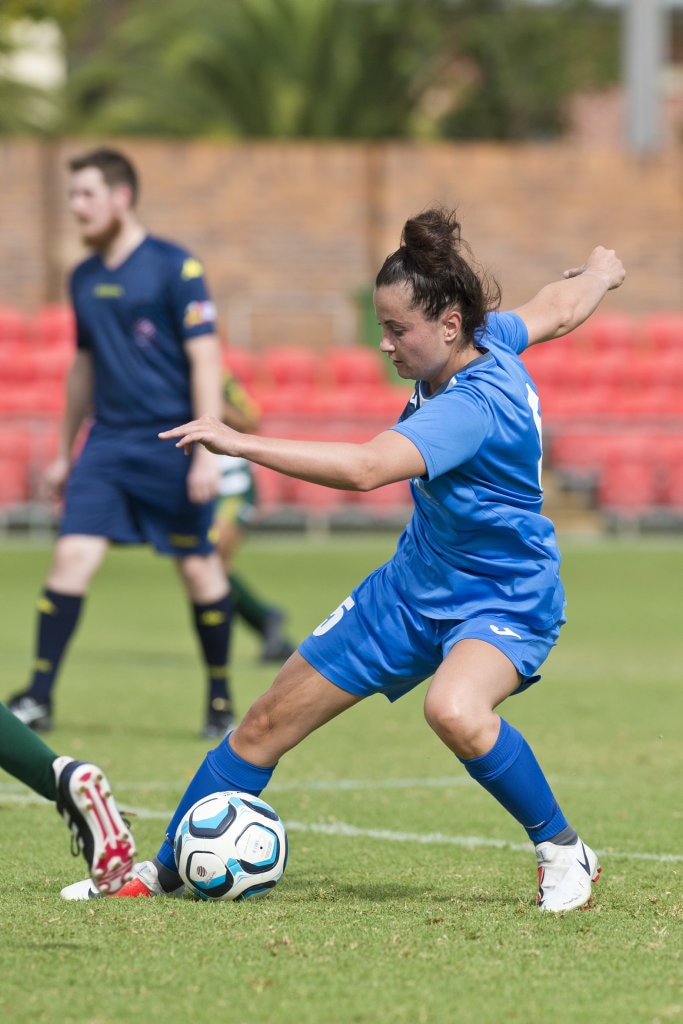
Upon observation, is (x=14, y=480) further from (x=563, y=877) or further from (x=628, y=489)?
(x=563, y=877)

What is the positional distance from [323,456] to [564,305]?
4.50ft

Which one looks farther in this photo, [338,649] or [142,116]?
[142,116]

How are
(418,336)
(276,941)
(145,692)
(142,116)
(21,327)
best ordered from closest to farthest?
(276,941), (418,336), (145,692), (21,327), (142,116)

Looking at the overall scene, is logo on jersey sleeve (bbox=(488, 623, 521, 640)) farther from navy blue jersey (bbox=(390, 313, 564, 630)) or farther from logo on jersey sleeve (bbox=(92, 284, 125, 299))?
logo on jersey sleeve (bbox=(92, 284, 125, 299))

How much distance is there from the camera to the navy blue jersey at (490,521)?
4.31 metres

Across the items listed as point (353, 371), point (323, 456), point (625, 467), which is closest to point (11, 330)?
point (353, 371)

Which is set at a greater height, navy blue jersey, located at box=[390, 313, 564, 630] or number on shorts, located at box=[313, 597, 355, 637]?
navy blue jersey, located at box=[390, 313, 564, 630]

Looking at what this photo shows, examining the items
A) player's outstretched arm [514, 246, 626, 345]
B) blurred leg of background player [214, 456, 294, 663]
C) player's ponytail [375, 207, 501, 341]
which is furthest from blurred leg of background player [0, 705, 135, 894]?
blurred leg of background player [214, 456, 294, 663]

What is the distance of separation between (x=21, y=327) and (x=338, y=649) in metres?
17.7

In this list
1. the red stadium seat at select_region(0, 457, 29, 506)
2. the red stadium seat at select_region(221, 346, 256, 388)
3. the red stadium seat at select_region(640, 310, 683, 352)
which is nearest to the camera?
the red stadium seat at select_region(0, 457, 29, 506)

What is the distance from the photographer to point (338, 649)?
4.45 metres

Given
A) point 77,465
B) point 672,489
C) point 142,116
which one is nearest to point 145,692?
point 77,465

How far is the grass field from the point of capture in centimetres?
347

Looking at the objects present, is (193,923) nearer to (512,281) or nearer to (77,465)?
(77,465)
